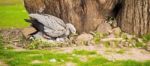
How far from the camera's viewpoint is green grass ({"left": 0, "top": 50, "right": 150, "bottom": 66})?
11695 millimetres

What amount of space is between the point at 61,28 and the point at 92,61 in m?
3.48

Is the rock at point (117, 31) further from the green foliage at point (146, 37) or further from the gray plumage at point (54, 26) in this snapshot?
the gray plumage at point (54, 26)

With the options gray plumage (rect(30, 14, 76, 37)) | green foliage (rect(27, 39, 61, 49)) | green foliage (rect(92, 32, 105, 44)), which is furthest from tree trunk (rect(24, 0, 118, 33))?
green foliage (rect(27, 39, 61, 49))

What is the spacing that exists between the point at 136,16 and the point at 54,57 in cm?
388

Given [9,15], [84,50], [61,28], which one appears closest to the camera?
[84,50]

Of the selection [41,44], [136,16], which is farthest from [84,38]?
[136,16]

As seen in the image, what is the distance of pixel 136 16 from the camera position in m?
14.2

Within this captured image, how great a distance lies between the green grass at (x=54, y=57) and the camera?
1170cm

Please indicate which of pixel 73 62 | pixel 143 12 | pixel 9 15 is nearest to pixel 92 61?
pixel 73 62

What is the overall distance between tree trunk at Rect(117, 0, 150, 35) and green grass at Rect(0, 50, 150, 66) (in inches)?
92.1

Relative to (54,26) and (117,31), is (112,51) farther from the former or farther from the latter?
(54,26)

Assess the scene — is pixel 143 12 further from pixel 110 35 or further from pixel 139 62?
pixel 139 62

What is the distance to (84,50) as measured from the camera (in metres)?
13.2

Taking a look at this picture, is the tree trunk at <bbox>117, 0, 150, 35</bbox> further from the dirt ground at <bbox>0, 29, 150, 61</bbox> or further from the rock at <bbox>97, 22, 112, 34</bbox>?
the dirt ground at <bbox>0, 29, 150, 61</bbox>
